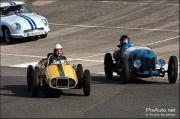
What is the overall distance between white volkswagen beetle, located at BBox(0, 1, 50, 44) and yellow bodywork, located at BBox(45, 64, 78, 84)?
A: 1167cm

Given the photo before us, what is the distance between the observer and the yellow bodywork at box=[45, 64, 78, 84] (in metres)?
15.4

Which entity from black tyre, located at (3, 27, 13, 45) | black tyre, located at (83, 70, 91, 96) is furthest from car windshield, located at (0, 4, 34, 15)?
black tyre, located at (83, 70, 91, 96)

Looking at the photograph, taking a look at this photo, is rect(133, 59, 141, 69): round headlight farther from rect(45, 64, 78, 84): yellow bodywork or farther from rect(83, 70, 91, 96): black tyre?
rect(83, 70, 91, 96): black tyre

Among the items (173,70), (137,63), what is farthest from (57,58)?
(173,70)

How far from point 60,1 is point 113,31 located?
8.62 meters

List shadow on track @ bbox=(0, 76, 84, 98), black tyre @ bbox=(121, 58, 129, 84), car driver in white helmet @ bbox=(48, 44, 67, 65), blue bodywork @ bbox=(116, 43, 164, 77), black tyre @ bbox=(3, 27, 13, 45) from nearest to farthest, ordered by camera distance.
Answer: shadow on track @ bbox=(0, 76, 84, 98)
car driver in white helmet @ bbox=(48, 44, 67, 65)
black tyre @ bbox=(121, 58, 129, 84)
blue bodywork @ bbox=(116, 43, 164, 77)
black tyre @ bbox=(3, 27, 13, 45)

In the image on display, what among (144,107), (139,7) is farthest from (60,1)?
(144,107)

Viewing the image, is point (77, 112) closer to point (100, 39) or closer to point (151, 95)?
point (151, 95)

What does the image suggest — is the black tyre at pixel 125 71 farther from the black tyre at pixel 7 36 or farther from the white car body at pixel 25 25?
the black tyre at pixel 7 36

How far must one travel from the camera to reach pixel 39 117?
12.9 m

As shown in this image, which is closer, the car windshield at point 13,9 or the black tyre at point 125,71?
the black tyre at point 125,71

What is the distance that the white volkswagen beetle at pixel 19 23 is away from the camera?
90.1ft

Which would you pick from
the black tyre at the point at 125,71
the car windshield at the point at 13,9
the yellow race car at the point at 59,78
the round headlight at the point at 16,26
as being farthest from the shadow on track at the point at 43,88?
the car windshield at the point at 13,9

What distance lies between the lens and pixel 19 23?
27.6 m
